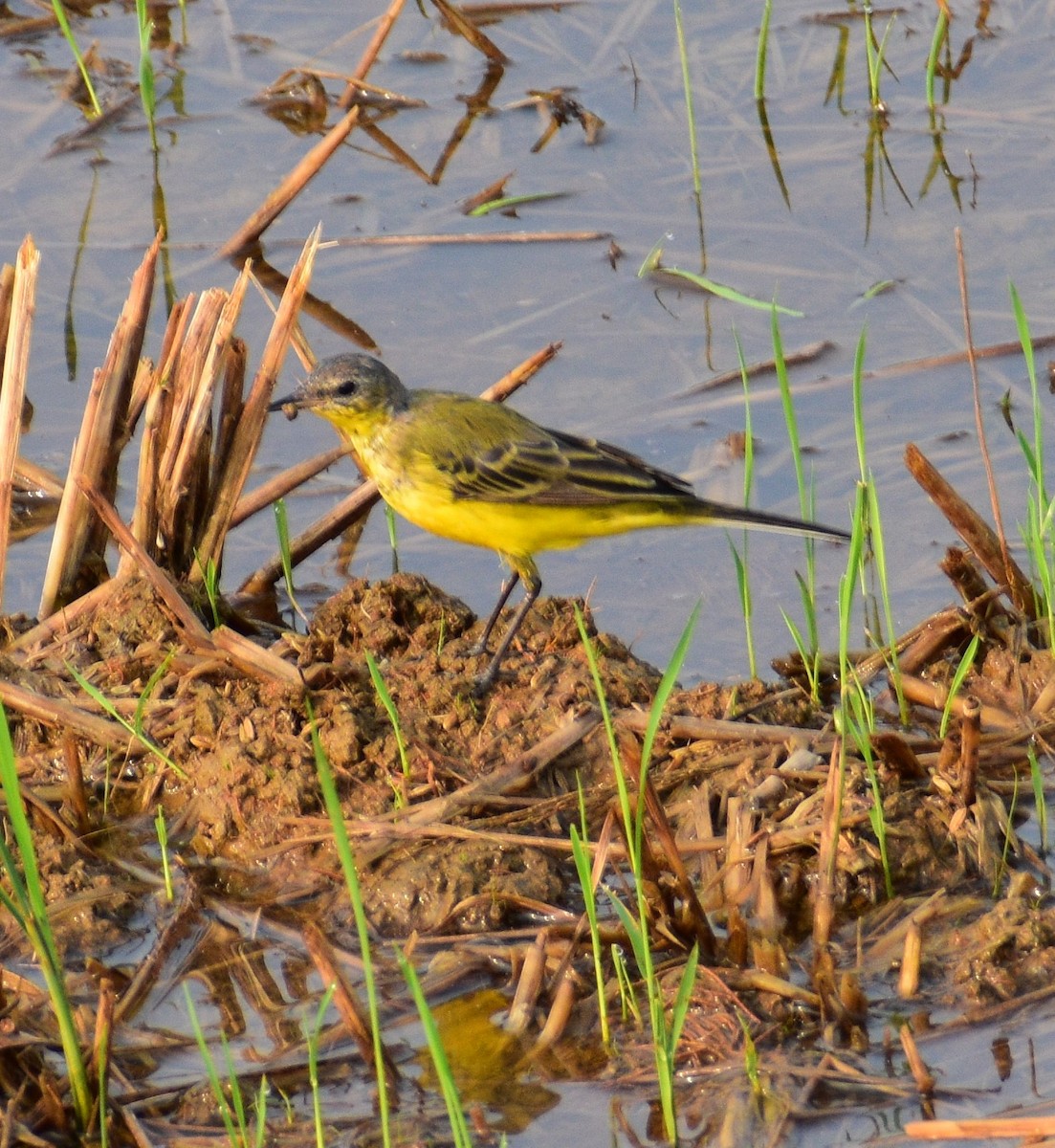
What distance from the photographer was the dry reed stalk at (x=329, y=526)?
7.87 m

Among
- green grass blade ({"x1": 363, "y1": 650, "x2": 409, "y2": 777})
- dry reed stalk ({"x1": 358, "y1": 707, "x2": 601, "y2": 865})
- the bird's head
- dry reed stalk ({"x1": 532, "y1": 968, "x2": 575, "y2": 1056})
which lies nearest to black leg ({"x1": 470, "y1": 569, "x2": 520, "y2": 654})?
green grass blade ({"x1": 363, "y1": 650, "x2": 409, "y2": 777})

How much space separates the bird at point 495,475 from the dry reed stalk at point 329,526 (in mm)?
99

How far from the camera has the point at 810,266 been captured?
10.1 meters

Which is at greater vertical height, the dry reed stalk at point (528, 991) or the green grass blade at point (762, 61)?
the green grass blade at point (762, 61)

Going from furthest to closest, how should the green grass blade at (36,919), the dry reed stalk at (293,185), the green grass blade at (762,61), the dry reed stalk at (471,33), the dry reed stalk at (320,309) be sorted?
the dry reed stalk at (471,33) < the green grass blade at (762,61) < the dry reed stalk at (320,309) < the dry reed stalk at (293,185) < the green grass blade at (36,919)

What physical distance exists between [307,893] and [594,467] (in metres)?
2.40

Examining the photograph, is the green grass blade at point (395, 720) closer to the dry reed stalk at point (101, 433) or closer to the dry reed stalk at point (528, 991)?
the dry reed stalk at point (528, 991)

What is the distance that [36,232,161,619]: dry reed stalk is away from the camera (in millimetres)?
7238

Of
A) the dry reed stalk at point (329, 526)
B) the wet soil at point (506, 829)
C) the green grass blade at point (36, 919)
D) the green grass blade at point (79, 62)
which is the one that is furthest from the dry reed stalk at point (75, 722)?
the green grass blade at point (79, 62)

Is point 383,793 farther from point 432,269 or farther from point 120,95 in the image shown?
point 120,95

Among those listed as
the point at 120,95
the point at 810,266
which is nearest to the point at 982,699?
the point at 810,266

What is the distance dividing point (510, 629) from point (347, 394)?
4.49 feet

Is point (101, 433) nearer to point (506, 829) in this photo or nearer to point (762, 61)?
point (506, 829)

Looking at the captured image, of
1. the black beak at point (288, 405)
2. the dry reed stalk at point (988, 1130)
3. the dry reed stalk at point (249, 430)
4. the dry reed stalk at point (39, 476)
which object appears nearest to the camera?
the dry reed stalk at point (988, 1130)
